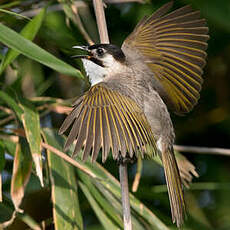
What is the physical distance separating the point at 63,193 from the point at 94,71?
61cm

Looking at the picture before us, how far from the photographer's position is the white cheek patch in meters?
2.73

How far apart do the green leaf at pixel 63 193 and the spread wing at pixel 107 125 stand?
43 cm

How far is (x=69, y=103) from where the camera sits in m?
3.07

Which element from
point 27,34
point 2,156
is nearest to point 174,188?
point 2,156

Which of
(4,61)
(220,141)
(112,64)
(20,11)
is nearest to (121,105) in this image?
(112,64)

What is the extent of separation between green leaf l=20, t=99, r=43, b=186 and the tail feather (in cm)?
59

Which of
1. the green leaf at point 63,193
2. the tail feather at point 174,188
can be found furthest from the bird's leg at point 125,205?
the green leaf at point 63,193

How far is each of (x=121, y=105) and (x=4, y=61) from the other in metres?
0.67

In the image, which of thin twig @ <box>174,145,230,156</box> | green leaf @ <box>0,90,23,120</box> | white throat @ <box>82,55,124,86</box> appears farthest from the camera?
thin twig @ <box>174,145,230,156</box>

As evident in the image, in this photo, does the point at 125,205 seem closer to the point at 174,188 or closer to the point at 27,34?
the point at 174,188

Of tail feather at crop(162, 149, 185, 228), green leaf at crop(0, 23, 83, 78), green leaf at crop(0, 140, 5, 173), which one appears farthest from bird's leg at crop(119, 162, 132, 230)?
green leaf at crop(0, 140, 5, 173)

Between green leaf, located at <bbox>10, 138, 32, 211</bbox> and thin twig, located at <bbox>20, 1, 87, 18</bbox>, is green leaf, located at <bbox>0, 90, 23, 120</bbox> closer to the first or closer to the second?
green leaf, located at <bbox>10, 138, 32, 211</bbox>

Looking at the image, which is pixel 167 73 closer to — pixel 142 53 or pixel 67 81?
pixel 142 53

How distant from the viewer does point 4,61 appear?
264 cm
